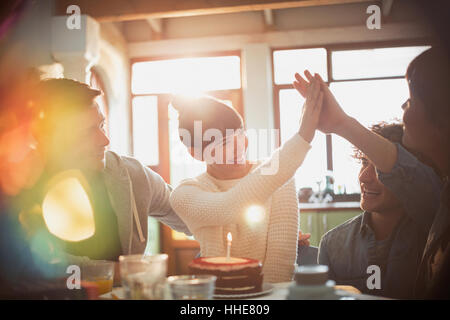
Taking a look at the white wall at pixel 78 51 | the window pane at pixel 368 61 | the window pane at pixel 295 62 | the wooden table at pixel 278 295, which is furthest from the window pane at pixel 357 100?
the wooden table at pixel 278 295

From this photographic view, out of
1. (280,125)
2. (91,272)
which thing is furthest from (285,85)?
(91,272)

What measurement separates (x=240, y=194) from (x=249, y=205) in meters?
0.03

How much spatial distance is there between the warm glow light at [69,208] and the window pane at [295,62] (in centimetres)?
354

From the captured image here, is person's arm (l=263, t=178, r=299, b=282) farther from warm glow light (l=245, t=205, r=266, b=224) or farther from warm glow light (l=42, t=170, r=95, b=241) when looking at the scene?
warm glow light (l=42, t=170, r=95, b=241)

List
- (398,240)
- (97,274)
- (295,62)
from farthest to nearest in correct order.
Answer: (295,62) < (398,240) < (97,274)

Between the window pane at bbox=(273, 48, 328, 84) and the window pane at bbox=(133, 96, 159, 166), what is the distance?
4.37ft

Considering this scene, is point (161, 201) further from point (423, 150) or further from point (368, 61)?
point (368, 61)

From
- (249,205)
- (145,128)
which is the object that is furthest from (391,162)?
(145,128)

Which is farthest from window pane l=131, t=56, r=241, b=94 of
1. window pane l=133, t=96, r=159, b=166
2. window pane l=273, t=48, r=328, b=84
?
window pane l=273, t=48, r=328, b=84

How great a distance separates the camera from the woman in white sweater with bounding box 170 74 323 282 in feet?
2.95

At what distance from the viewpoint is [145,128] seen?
190 inches

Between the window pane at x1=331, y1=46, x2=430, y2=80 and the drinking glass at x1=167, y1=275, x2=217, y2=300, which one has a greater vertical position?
the window pane at x1=331, y1=46, x2=430, y2=80
